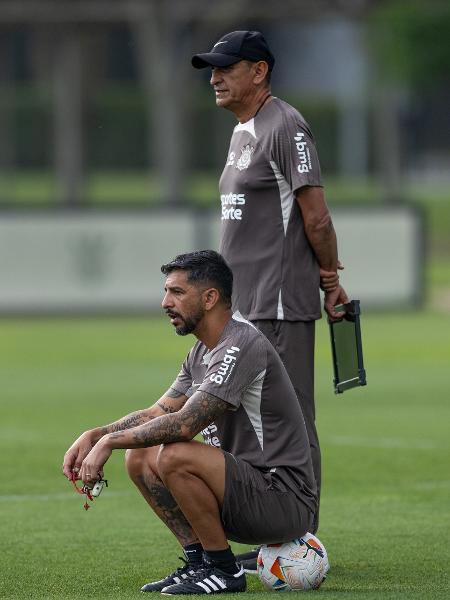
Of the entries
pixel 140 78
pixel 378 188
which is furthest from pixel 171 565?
pixel 140 78

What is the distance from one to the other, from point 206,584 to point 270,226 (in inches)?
70.6

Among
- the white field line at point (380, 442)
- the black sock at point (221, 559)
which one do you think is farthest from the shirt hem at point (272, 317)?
the white field line at point (380, 442)

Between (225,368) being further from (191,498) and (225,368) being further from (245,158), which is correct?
(245,158)


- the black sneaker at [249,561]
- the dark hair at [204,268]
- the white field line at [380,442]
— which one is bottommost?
the white field line at [380,442]

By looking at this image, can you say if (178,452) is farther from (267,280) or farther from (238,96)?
(238,96)

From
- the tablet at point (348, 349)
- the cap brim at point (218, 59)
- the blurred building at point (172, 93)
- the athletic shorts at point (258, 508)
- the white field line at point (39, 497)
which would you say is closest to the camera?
the athletic shorts at point (258, 508)

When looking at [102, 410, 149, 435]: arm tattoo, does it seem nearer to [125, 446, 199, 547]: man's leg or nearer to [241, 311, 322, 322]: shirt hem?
[125, 446, 199, 547]: man's leg

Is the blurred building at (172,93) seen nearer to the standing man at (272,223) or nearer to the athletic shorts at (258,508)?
the standing man at (272,223)

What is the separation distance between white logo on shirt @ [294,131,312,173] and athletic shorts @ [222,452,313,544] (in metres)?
1.47

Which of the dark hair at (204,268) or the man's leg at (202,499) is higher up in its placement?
the dark hair at (204,268)

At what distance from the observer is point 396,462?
1156 cm

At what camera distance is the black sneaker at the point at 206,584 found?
7.12 meters

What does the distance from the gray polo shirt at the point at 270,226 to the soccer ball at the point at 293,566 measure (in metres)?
1.18

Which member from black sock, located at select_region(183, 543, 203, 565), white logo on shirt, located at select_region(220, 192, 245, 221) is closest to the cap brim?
white logo on shirt, located at select_region(220, 192, 245, 221)
